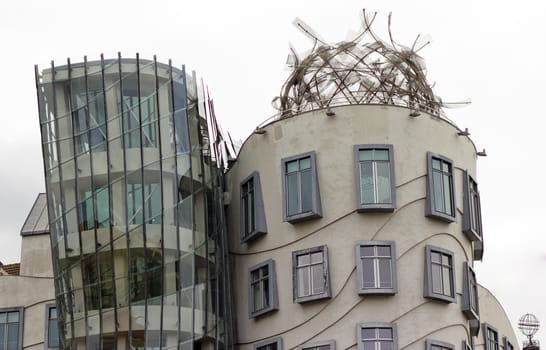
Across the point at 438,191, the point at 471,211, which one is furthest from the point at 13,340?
the point at 471,211

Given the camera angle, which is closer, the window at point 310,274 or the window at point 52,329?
the window at point 310,274

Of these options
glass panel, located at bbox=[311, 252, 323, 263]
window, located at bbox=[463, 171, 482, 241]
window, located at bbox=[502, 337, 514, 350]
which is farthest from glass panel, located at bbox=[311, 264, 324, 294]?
window, located at bbox=[502, 337, 514, 350]

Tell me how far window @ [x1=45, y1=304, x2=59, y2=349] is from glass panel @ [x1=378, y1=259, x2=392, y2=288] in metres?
11.6

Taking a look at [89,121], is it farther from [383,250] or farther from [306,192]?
[383,250]

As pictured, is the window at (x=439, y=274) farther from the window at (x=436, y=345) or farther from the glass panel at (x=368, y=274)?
the glass panel at (x=368, y=274)

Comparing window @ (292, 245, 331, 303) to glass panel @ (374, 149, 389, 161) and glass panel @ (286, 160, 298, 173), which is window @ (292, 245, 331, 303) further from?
glass panel @ (374, 149, 389, 161)

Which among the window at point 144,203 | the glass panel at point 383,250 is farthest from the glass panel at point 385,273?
the window at point 144,203

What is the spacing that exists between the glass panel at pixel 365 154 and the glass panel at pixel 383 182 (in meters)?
0.33

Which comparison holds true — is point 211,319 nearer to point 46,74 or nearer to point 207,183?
point 207,183

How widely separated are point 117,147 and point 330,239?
22.3 ft

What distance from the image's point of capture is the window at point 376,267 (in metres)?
38.3

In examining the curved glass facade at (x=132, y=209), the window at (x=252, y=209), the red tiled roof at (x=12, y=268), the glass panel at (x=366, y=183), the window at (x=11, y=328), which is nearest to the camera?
the glass panel at (x=366, y=183)

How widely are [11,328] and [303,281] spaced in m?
11.2

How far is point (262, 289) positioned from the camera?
4009 centimetres
